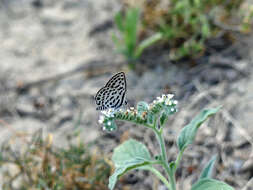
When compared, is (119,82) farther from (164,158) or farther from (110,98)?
(164,158)

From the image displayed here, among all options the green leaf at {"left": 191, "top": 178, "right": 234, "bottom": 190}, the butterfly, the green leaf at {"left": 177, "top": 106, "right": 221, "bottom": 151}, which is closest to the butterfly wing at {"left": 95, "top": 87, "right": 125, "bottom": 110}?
the butterfly

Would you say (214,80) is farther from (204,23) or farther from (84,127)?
(84,127)

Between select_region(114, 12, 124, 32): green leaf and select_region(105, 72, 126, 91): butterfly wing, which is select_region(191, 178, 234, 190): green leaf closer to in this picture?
select_region(105, 72, 126, 91): butterfly wing

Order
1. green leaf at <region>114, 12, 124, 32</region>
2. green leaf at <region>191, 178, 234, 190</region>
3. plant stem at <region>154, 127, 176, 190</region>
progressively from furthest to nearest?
green leaf at <region>114, 12, 124, 32</region> < plant stem at <region>154, 127, 176, 190</region> < green leaf at <region>191, 178, 234, 190</region>

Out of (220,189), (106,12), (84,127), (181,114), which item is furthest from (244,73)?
(106,12)

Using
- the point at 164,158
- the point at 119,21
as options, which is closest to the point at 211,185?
the point at 164,158

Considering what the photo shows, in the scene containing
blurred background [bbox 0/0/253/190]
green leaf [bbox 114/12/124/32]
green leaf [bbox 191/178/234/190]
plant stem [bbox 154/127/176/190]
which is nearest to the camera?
green leaf [bbox 191/178/234/190]
